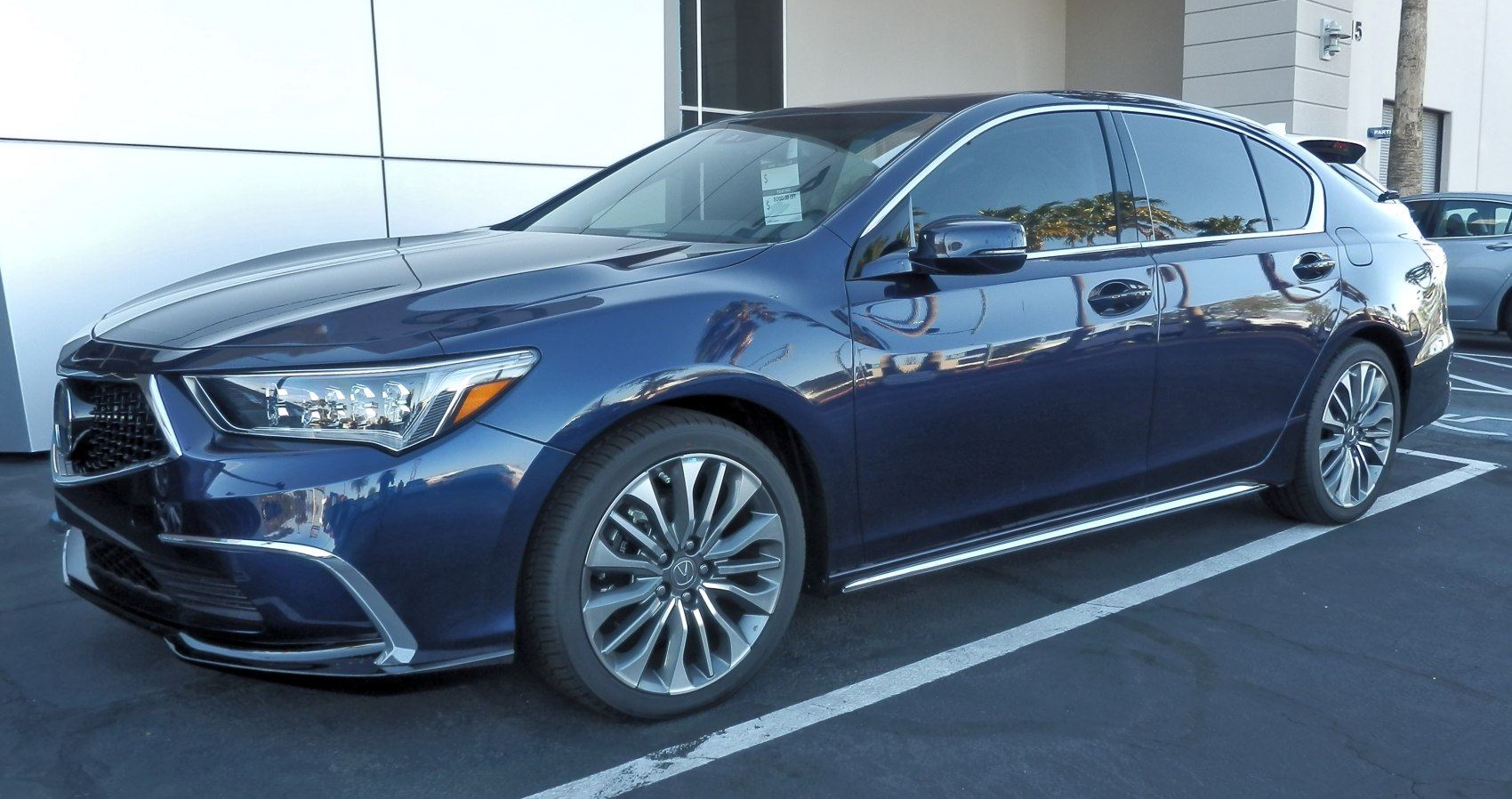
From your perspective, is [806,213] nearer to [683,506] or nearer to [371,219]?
[683,506]

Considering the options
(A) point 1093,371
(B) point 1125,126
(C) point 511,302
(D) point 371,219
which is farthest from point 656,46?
(C) point 511,302

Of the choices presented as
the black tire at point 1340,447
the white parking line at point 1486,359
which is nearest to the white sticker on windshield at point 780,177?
the black tire at point 1340,447

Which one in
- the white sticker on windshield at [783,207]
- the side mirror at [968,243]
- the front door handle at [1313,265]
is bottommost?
the front door handle at [1313,265]

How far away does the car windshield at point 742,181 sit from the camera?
11.7 ft

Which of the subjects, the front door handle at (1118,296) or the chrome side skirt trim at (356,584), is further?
the front door handle at (1118,296)

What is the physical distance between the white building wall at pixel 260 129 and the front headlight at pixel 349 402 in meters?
3.92

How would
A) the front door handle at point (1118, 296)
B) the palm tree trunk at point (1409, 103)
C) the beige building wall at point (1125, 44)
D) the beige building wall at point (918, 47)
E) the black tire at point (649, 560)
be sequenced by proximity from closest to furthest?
the black tire at point (649, 560), the front door handle at point (1118, 296), the beige building wall at point (918, 47), the palm tree trunk at point (1409, 103), the beige building wall at point (1125, 44)

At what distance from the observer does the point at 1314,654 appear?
3.64m

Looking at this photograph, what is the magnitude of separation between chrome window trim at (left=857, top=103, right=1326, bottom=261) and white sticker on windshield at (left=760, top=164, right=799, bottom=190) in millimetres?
348

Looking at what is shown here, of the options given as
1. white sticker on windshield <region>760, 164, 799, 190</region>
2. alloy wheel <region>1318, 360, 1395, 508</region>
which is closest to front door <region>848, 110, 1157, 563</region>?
white sticker on windshield <region>760, 164, 799, 190</region>

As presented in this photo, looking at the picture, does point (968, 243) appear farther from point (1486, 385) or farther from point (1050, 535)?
point (1486, 385)

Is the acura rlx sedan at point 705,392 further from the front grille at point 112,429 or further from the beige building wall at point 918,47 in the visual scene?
the beige building wall at point 918,47

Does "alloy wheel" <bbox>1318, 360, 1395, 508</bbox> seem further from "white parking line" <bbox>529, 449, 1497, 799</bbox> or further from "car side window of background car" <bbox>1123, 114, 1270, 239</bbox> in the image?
"car side window of background car" <bbox>1123, 114, 1270, 239</bbox>

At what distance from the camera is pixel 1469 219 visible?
1180 centimetres
